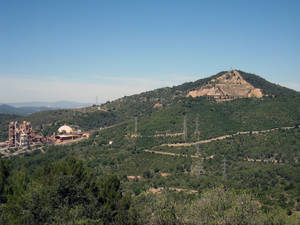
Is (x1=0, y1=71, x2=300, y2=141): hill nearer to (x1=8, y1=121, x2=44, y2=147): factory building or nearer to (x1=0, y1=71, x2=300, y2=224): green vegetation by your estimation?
(x1=0, y1=71, x2=300, y2=224): green vegetation

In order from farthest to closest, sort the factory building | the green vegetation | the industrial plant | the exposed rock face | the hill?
the exposed rock face
the factory building
the industrial plant
the hill
the green vegetation

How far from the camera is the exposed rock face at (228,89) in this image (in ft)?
337

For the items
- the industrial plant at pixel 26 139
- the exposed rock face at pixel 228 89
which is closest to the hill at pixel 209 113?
the exposed rock face at pixel 228 89

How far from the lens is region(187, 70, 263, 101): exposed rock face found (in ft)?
337

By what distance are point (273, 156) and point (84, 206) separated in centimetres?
4607

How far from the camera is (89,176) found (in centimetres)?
3353

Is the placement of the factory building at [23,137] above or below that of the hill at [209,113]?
below

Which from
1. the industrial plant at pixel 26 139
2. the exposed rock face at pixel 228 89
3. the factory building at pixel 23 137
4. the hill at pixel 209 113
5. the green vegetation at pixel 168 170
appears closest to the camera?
the green vegetation at pixel 168 170

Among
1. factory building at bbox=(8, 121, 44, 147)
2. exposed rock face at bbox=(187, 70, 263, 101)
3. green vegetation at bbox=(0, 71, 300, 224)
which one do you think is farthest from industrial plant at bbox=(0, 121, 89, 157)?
exposed rock face at bbox=(187, 70, 263, 101)

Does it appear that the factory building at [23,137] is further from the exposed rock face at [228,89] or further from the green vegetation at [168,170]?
the exposed rock face at [228,89]

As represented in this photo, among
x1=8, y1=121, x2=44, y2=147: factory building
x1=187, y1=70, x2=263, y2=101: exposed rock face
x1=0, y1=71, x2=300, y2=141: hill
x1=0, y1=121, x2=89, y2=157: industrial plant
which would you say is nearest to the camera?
x1=0, y1=71, x2=300, y2=141: hill

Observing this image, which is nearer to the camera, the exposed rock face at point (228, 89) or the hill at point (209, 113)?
the hill at point (209, 113)

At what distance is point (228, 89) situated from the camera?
10850 cm

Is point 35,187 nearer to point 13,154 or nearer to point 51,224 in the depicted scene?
point 51,224
